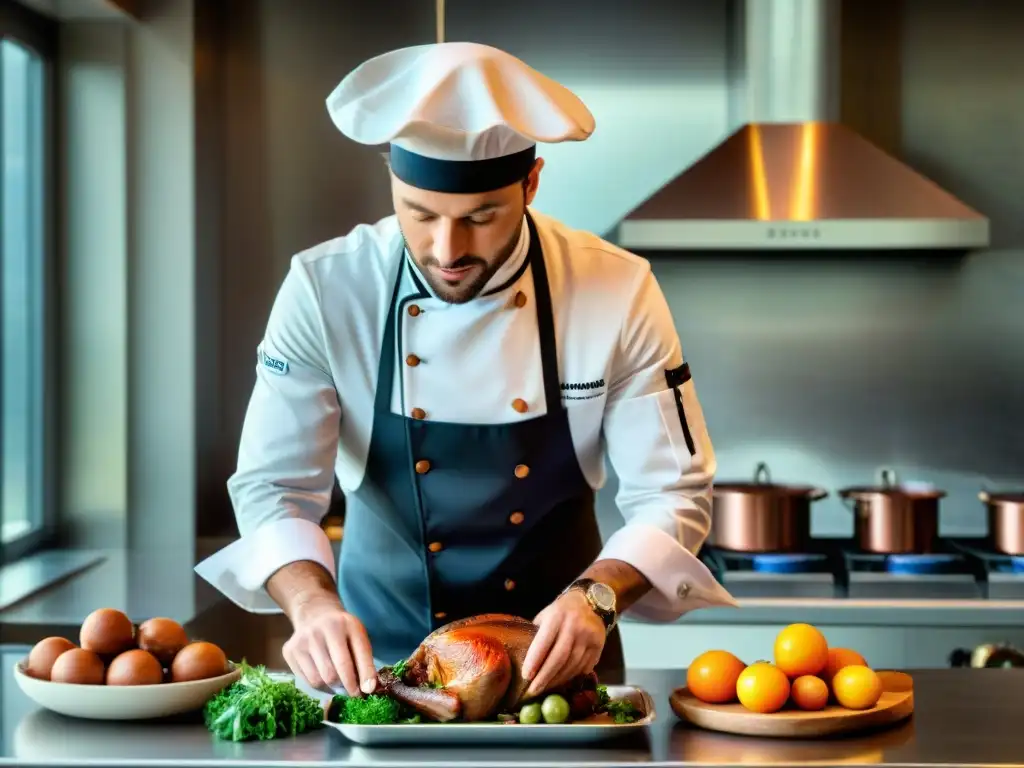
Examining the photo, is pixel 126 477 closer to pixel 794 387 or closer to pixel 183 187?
pixel 183 187

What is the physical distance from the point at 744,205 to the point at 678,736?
1971 millimetres

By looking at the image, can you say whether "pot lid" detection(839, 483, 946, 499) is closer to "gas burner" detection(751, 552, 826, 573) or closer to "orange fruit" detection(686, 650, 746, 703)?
"gas burner" detection(751, 552, 826, 573)

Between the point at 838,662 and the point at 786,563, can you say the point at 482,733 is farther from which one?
the point at 786,563

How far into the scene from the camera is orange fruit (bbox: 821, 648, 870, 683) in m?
1.58

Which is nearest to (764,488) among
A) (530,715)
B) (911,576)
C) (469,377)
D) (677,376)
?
(911,576)

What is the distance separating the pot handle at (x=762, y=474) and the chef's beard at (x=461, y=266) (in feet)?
6.18

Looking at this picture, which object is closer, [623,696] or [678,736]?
[678,736]

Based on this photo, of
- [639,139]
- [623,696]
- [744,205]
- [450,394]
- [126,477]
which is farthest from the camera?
[639,139]

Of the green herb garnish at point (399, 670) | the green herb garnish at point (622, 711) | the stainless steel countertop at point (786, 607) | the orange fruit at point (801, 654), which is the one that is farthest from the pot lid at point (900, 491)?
the green herb garnish at point (399, 670)

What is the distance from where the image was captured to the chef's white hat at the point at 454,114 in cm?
157

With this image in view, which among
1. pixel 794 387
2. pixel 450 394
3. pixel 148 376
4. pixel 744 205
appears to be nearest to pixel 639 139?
pixel 744 205

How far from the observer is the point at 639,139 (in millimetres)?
3699

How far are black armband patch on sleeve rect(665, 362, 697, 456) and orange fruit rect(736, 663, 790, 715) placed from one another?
0.42 metres

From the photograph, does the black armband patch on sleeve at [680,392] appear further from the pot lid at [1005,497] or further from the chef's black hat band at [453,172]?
the pot lid at [1005,497]
